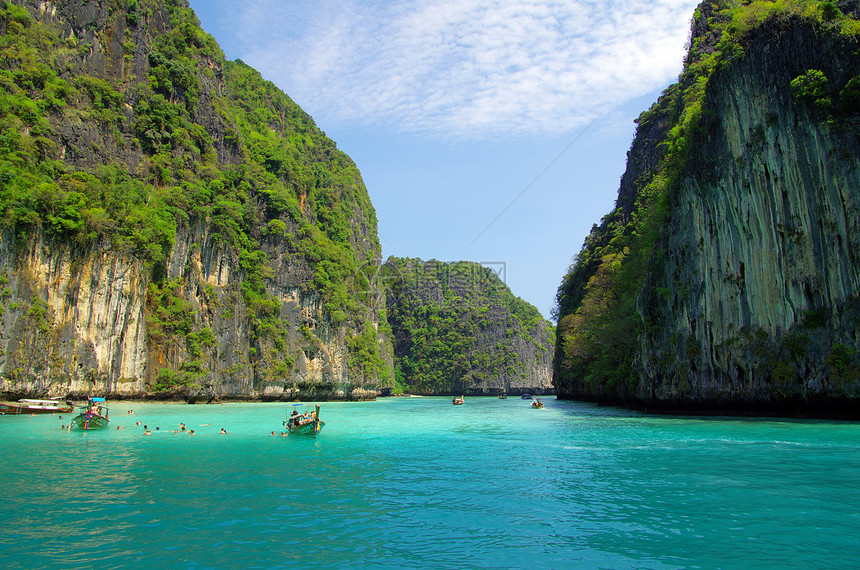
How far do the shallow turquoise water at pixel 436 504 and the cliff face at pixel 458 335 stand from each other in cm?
10148

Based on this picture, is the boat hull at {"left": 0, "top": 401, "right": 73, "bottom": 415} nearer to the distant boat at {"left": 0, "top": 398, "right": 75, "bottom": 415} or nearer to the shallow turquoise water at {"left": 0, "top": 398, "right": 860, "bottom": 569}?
the distant boat at {"left": 0, "top": 398, "right": 75, "bottom": 415}

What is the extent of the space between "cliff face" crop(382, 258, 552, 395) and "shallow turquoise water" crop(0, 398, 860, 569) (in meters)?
101

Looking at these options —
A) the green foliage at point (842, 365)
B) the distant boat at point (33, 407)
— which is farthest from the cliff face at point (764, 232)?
the distant boat at point (33, 407)

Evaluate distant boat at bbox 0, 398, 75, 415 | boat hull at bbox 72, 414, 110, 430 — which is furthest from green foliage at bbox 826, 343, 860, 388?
distant boat at bbox 0, 398, 75, 415

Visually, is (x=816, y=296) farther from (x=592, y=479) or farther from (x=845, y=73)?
(x=592, y=479)

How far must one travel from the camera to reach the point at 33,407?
30.0 metres

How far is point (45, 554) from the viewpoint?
776 centimetres

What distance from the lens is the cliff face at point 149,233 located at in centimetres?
3478

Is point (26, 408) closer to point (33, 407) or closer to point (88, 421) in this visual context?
point (33, 407)

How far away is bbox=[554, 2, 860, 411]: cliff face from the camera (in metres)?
22.9

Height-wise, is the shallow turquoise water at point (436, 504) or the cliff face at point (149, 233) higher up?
the cliff face at point (149, 233)

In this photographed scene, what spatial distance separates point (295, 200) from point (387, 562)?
217 feet

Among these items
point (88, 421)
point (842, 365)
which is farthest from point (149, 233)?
point (842, 365)

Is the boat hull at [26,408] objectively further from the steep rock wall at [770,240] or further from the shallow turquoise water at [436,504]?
the steep rock wall at [770,240]
